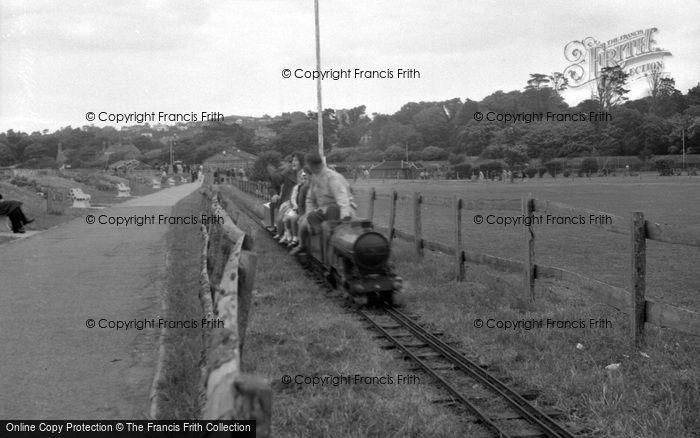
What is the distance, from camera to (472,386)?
20.2 ft

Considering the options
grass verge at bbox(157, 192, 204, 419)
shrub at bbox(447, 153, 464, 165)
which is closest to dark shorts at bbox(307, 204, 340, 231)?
grass verge at bbox(157, 192, 204, 419)

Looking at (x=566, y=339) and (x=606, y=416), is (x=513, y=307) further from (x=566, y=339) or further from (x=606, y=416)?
(x=606, y=416)

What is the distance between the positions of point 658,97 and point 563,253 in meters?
71.3

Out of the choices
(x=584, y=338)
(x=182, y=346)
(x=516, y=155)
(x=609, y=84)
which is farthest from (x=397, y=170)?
(x=182, y=346)

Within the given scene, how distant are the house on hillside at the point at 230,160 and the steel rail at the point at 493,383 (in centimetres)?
2548

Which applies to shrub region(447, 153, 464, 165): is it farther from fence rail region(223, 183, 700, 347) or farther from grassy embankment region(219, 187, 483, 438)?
grassy embankment region(219, 187, 483, 438)

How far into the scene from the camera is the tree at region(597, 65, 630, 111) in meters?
71.0

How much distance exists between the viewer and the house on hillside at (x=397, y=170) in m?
69.6

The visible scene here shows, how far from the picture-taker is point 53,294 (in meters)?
9.61

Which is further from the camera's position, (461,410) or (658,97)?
(658,97)

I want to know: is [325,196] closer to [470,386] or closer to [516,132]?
[470,386]

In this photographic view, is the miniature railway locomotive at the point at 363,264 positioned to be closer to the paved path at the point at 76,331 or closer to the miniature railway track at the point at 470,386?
→ the miniature railway track at the point at 470,386

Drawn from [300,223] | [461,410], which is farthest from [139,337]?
[300,223]

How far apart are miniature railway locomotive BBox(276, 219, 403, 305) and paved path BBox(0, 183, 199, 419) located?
2495 millimetres
